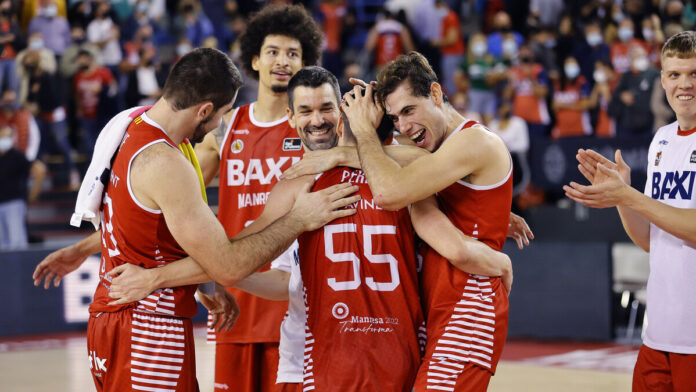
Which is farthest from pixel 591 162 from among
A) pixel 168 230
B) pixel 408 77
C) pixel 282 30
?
pixel 282 30

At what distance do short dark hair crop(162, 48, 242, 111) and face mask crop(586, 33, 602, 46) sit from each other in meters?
11.6

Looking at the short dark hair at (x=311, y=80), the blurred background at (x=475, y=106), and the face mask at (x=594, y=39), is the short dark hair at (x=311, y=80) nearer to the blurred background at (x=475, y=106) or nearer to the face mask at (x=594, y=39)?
the blurred background at (x=475, y=106)

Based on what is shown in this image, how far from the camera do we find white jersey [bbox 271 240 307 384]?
4.48m

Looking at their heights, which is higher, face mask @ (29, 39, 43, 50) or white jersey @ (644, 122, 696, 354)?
face mask @ (29, 39, 43, 50)

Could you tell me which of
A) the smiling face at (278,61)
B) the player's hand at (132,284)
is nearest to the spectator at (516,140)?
the smiling face at (278,61)

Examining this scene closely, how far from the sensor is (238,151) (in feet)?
17.8

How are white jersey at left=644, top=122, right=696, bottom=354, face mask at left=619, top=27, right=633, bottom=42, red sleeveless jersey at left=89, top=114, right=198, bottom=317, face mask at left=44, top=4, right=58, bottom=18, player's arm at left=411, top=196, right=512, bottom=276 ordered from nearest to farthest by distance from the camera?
player's arm at left=411, top=196, right=512, bottom=276
red sleeveless jersey at left=89, top=114, right=198, bottom=317
white jersey at left=644, top=122, right=696, bottom=354
face mask at left=619, top=27, right=633, bottom=42
face mask at left=44, top=4, right=58, bottom=18

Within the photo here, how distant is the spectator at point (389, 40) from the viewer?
16.2 meters

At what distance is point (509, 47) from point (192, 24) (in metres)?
→ 5.71

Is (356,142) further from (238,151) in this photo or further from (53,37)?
(53,37)

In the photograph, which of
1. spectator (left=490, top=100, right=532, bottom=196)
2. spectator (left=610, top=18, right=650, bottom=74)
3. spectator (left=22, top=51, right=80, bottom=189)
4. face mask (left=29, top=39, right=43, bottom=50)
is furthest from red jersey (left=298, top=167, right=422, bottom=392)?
face mask (left=29, top=39, right=43, bottom=50)

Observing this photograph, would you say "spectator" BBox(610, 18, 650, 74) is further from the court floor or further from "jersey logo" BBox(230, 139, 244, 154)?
"jersey logo" BBox(230, 139, 244, 154)

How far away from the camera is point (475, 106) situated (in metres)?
14.9

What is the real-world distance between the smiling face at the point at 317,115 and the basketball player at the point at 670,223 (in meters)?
1.18
